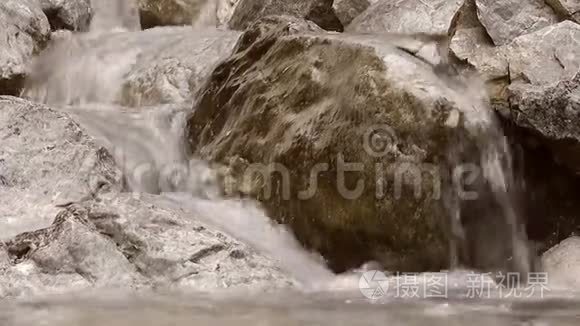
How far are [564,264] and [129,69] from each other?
4054mm

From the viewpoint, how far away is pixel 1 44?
20.0 ft

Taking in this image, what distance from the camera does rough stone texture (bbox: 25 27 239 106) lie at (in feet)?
19.5

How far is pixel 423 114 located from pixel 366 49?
0.53 metres

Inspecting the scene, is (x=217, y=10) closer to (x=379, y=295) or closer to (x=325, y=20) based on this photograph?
(x=325, y=20)

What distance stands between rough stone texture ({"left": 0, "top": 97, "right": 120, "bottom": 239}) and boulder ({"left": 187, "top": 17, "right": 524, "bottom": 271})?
0.73 meters

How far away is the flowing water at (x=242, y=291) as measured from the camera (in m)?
2.52

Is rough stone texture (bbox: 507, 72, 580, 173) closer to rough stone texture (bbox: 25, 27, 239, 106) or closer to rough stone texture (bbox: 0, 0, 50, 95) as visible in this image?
rough stone texture (bbox: 25, 27, 239, 106)

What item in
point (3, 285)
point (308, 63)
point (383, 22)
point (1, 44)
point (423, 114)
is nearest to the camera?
point (3, 285)

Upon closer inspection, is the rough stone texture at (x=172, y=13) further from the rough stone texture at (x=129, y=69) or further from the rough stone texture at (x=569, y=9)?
the rough stone texture at (x=569, y=9)

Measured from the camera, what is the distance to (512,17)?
16.3 ft

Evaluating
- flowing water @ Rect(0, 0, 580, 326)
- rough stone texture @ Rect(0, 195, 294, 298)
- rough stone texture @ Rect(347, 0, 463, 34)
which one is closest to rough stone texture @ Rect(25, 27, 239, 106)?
flowing water @ Rect(0, 0, 580, 326)

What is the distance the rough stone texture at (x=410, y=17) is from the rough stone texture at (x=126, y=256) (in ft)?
8.48

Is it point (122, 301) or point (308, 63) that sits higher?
point (308, 63)

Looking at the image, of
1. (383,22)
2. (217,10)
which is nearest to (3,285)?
(383,22)
